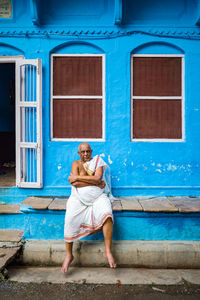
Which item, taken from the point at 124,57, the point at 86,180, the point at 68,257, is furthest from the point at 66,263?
the point at 124,57

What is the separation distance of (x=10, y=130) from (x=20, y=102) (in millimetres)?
3608

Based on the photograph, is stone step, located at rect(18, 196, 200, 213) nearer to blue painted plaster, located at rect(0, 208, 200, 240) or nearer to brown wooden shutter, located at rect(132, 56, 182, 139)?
blue painted plaster, located at rect(0, 208, 200, 240)

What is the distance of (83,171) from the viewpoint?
359cm

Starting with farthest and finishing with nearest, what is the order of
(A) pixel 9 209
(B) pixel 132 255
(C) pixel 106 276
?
(A) pixel 9 209
(B) pixel 132 255
(C) pixel 106 276

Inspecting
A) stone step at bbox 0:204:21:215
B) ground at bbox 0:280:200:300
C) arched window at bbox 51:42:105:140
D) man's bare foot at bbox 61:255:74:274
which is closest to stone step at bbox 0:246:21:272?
ground at bbox 0:280:200:300

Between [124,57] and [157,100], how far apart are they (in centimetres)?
88

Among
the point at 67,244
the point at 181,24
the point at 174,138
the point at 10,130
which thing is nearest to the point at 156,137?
the point at 174,138

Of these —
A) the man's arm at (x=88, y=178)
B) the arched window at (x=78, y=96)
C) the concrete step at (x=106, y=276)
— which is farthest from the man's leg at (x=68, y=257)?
the arched window at (x=78, y=96)

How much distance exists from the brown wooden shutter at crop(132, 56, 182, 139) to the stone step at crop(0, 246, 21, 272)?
247 centimetres

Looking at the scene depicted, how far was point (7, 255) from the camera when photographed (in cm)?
323

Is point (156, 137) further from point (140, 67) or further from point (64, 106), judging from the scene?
point (64, 106)

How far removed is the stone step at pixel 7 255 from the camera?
120 inches

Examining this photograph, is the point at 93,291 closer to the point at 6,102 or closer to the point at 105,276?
the point at 105,276

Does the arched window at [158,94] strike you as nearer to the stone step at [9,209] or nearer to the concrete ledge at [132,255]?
the concrete ledge at [132,255]
